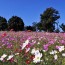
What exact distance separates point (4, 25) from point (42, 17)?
9368 millimetres

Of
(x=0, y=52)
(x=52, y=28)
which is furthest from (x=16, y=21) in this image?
(x=0, y=52)

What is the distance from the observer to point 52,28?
62656mm

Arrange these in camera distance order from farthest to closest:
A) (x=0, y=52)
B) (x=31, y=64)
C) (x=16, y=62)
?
(x=0, y=52) < (x=16, y=62) < (x=31, y=64)

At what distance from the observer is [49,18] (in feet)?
219

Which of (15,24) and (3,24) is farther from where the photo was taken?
(3,24)

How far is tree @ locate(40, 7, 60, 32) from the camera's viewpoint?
6556cm

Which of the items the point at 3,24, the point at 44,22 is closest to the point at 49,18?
the point at 44,22

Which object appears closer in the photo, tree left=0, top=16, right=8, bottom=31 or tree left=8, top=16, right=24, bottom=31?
tree left=8, top=16, right=24, bottom=31

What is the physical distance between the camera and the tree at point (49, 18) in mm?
65562

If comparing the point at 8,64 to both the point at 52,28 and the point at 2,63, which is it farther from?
the point at 52,28

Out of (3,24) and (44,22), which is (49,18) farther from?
(3,24)

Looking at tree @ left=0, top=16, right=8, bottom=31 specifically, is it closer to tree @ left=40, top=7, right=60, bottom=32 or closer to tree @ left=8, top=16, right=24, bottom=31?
tree @ left=8, top=16, right=24, bottom=31

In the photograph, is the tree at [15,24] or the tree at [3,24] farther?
the tree at [3,24]

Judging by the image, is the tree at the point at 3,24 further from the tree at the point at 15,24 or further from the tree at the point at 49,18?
the tree at the point at 49,18
